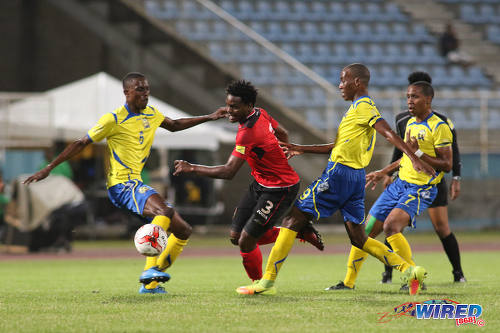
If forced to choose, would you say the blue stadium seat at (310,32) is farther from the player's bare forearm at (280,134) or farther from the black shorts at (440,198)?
the player's bare forearm at (280,134)

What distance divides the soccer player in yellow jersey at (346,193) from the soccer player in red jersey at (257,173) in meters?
0.17

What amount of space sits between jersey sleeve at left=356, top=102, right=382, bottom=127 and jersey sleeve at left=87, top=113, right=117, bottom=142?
2356 mm

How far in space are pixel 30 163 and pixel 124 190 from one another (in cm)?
1447

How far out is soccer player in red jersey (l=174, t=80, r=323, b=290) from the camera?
7.56 metres

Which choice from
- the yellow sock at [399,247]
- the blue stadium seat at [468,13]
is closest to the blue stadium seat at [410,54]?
the blue stadium seat at [468,13]

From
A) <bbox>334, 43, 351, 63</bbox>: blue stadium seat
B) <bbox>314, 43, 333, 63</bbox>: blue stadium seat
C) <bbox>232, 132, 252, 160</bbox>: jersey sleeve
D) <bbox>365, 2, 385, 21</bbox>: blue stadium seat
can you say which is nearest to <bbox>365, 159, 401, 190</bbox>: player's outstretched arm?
<bbox>232, 132, 252, 160</bbox>: jersey sleeve

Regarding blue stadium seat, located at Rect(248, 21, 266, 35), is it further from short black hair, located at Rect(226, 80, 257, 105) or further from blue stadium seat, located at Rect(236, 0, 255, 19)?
short black hair, located at Rect(226, 80, 257, 105)

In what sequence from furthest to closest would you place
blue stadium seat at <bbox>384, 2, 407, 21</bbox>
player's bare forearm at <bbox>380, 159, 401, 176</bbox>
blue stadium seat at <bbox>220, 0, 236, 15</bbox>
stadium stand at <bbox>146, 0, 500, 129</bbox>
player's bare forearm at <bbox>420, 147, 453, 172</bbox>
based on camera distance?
blue stadium seat at <bbox>384, 2, 407, 21</bbox> → blue stadium seat at <bbox>220, 0, 236, 15</bbox> → stadium stand at <bbox>146, 0, 500, 129</bbox> → player's bare forearm at <bbox>380, 159, 401, 176</bbox> → player's bare forearm at <bbox>420, 147, 453, 172</bbox>

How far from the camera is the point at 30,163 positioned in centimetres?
2172

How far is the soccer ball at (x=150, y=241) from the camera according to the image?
7.53 metres

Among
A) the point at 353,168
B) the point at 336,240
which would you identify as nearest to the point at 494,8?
the point at 336,240

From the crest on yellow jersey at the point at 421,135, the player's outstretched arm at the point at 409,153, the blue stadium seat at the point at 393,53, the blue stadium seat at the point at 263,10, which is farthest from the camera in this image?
the blue stadium seat at the point at 393,53

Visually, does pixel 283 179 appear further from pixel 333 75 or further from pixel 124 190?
pixel 333 75
